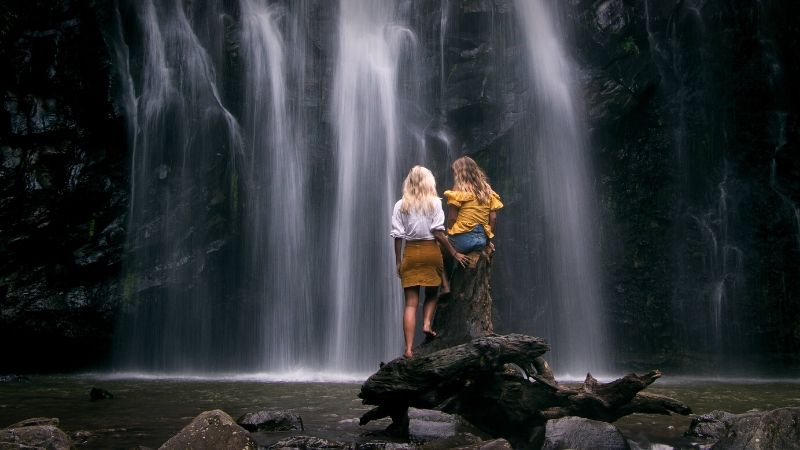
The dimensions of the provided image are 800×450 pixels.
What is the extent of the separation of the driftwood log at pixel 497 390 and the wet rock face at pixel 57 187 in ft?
43.0

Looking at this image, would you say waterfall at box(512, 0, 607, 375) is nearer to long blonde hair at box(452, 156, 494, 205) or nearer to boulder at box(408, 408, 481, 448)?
long blonde hair at box(452, 156, 494, 205)

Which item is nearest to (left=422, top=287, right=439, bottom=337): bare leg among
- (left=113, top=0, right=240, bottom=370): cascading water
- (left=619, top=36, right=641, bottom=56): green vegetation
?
(left=113, top=0, right=240, bottom=370): cascading water

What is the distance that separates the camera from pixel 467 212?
6406 millimetres

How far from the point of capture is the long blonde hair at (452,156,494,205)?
6.48 metres

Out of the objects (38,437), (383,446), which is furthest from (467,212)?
(38,437)

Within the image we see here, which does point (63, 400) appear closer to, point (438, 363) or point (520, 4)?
point (438, 363)

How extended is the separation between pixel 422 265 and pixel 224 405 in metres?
4.04

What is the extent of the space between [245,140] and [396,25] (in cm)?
526

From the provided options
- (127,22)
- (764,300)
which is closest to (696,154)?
(764,300)

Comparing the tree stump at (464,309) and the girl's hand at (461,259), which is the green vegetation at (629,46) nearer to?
the tree stump at (464,309)

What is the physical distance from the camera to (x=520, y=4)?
60.7 feet

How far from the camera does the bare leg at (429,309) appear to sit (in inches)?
243

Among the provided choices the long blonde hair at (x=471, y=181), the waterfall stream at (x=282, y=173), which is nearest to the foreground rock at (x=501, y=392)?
the long blonde hair at (x=471, y=181)

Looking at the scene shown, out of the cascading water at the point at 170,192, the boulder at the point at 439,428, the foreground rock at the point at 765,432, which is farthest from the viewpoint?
the cascading water at the point at 170,192
